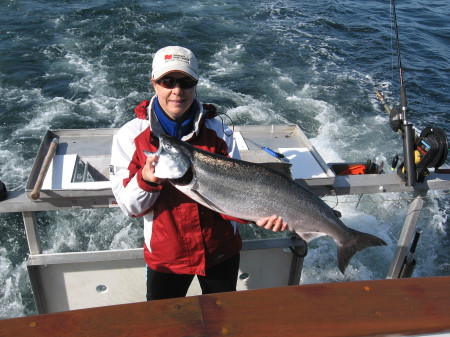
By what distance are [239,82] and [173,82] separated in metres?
9.93

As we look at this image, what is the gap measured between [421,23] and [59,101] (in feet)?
52.0

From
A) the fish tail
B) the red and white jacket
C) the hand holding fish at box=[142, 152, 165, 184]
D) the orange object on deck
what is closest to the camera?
the orange object on deck

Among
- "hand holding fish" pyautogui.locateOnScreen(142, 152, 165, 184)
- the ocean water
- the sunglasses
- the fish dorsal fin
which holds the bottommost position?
the ocean water

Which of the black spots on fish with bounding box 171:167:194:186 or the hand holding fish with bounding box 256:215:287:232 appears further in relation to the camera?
the hand holding fish with bounding box 256:215:287:232

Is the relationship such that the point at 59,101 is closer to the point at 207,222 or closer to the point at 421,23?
the point at 207,222

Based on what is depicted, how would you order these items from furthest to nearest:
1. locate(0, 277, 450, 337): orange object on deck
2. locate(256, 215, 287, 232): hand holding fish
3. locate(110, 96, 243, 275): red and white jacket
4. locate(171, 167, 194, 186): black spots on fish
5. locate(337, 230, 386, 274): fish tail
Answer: locate(337, 230, 386, 274): fish tail < locate(256, 215, 287, 232): hand holding fish < locate(110, 96, 243, 275): red and white jacket < locate(171, 167, 194, 186): black spots on fish < locate(0, 277, 450, 337): orange object on deck

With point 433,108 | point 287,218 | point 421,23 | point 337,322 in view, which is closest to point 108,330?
point 337,322

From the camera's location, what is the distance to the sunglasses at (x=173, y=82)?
2385mm

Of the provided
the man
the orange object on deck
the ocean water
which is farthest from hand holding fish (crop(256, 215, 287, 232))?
the ocean water

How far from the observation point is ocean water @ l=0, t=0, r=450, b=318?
6.98 m

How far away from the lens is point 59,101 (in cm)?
1066

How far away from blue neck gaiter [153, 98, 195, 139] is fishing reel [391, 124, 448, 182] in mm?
1837

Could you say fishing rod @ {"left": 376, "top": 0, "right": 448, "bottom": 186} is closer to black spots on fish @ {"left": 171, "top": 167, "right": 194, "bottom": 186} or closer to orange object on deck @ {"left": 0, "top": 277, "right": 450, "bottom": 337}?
orange object on deck @ {"left": 0, "top": 277, "right": 450, "bottom": 337}

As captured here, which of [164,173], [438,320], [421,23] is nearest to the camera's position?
[438,320]
